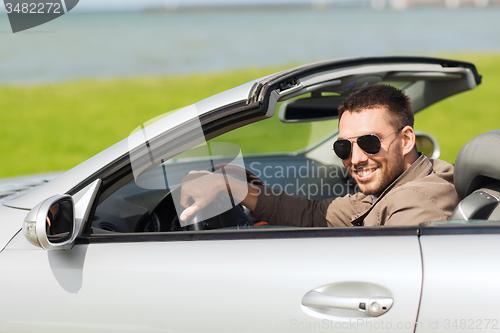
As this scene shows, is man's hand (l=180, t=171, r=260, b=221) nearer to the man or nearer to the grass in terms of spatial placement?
the man

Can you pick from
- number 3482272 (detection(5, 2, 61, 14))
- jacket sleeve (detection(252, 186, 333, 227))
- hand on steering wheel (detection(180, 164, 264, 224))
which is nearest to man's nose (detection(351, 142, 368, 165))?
jacket sleeve (detection(252, 186, 333, 227))

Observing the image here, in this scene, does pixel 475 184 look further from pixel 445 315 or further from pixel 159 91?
pixel 159 91

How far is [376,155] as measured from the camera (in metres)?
1.99

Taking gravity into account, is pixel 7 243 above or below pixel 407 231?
above

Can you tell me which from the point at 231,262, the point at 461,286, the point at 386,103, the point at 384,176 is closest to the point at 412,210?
the point at 384,176

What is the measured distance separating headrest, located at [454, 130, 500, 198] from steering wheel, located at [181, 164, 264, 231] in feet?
3.03

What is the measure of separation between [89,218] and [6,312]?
424mm

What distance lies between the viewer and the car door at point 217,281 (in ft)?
4.74

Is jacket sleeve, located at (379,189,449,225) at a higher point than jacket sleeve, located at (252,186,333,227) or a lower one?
higher

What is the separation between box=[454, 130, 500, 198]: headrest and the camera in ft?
5.69

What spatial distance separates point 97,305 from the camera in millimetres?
1588

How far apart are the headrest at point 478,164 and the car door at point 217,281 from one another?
1.60 ft

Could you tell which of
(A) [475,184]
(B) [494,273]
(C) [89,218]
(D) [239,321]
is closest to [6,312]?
(C) [89,218]

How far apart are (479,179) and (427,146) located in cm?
177
